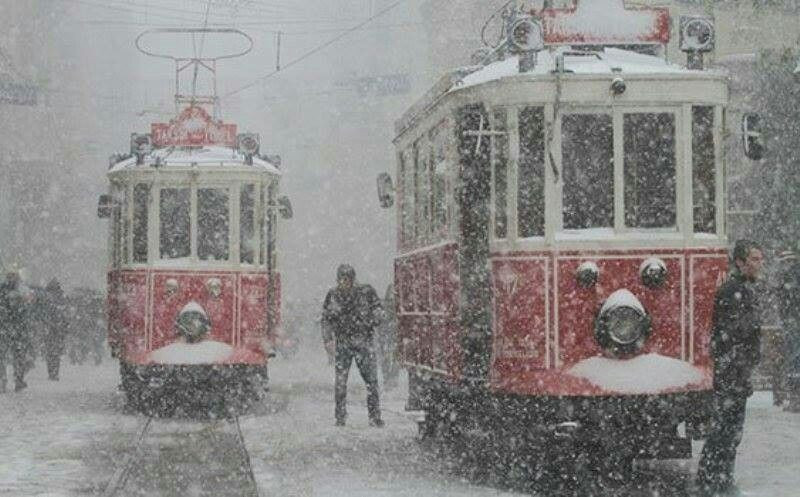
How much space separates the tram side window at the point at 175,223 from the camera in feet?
62.1

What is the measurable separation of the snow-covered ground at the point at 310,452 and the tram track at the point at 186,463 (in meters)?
0.13

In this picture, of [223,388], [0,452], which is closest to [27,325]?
[223,388]

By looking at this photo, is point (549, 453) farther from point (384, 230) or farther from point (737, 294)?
point (384, 230)

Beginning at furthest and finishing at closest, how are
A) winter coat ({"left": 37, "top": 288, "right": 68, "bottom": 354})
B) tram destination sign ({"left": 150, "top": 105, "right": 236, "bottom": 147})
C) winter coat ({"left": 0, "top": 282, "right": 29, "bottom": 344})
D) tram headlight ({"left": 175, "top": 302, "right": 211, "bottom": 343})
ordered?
winter coat ({"left": 37, "top": 288, "right": 68, "bottom": 354}) < winter coat ({"left": 0, "top": 282, "right": 29, "bottom": 344}) < tram destination sign ({"left": 150, "top": 105, "right": 236, "bottom": 147}) < tram headlight ({"left": 175, "top": 302, "right": 211, "bottom": 343})

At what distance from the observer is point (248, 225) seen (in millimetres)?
19203

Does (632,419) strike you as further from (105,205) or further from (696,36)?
(105,205)

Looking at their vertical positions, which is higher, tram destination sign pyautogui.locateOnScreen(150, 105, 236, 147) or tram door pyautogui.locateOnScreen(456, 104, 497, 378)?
tram destination sign pyautogui.locateOnScreen(150, 105, 236, 147)

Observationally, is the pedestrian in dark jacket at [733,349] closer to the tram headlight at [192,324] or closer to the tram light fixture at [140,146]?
the tram headlight at [192,324]

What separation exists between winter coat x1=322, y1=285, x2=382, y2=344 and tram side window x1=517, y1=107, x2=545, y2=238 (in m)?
5.63

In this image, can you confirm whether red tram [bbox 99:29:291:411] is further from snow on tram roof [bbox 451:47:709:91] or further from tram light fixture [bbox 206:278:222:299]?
snow on tram roof [bbox 451:47:709:91]

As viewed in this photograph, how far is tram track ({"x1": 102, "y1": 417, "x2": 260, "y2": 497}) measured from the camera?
11539mm

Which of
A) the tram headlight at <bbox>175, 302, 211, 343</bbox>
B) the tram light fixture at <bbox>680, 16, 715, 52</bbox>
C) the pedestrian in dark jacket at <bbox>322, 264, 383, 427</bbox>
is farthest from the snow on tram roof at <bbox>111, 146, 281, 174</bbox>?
the tram light fixture at <bbox>680, 16, 715, 52</bbox>

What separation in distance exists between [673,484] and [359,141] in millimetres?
56451

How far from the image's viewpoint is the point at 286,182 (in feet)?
231
